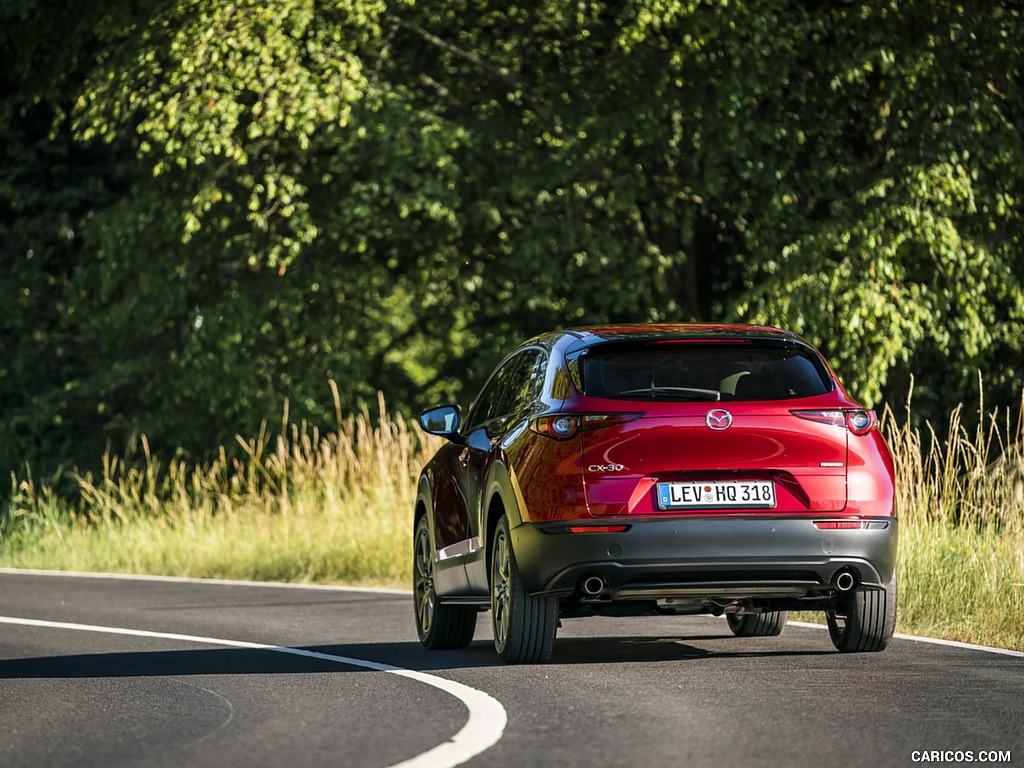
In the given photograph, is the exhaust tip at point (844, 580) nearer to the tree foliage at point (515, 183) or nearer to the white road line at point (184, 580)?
the white road line at point (184, 580)

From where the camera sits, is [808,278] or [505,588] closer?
[505,588]

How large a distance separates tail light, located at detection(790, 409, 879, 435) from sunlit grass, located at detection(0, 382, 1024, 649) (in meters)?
2.26

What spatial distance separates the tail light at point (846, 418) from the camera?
969 centimetres

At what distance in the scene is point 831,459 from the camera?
9.62 meters

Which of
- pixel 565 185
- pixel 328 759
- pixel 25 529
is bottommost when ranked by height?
pixel 25 529

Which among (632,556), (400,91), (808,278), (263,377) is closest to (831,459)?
(632,556)

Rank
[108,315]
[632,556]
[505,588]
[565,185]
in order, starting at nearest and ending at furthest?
1. [632,556]
2. [505,588]
3. [565,185]
4. [108,315]

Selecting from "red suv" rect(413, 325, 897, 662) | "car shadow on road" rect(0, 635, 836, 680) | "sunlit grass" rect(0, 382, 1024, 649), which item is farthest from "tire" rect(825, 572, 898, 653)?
"sunlit grass" rect(0, 382, 1024, 649)

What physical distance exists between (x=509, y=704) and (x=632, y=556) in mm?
1275

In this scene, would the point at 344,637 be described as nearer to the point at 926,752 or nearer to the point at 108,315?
the point at 926,752

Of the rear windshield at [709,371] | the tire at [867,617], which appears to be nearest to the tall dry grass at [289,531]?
the tire at [867,617]

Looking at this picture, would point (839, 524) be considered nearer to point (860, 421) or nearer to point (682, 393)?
point (860, 421)

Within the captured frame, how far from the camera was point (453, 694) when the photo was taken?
8836mm

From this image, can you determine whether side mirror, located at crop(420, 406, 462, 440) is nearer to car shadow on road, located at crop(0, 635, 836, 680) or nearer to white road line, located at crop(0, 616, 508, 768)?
car shadow on road, located at crop(0, 635, 836, 680)
